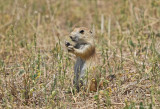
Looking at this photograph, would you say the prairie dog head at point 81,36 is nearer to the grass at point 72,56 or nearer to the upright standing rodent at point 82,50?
the upright standing rodent at point 82,50

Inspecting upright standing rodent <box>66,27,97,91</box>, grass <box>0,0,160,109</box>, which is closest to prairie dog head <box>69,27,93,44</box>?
upright standing rodent <box>66,27,97,91</box>

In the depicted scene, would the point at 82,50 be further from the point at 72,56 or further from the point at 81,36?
the point at 72,56

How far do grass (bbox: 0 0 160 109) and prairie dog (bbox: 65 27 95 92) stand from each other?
13 cm

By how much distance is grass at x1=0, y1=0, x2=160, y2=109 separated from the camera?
4.05 m

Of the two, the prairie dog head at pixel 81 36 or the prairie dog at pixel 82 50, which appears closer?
the prairie dog at pixel 82 50

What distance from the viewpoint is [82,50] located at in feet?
15.4

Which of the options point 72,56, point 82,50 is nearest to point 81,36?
point 82,50

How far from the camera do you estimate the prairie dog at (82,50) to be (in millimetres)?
4590

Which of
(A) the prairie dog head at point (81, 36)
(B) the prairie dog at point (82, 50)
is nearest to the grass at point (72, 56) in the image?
(B) the prairie dog at point (82, 50)

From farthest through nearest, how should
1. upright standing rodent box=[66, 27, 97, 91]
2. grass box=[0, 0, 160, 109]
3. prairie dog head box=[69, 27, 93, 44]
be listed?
prairie dog head box=[69, 27, 93, 44], upright standing rodent box=[66, 27, 97, 91], grass box=[0, 0, 160, 109]

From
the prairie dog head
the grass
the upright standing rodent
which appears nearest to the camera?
the grass

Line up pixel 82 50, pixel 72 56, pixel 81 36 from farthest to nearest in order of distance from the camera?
pixel 72 56
pixel 81 36
pixel 82 50

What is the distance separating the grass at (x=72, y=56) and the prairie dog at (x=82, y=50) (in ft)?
0.43

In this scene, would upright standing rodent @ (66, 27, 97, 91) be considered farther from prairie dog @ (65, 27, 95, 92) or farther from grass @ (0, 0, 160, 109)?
grass @ (0, 0, 160, 109)
